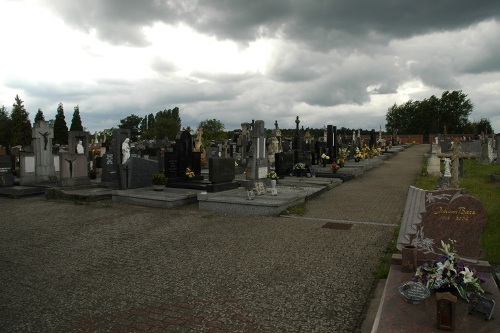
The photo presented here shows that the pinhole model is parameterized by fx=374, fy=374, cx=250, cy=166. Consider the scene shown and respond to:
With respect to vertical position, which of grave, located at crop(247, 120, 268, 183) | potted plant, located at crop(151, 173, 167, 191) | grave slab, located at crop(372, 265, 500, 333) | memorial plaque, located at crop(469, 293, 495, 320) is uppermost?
grave, located at crop(247, 120, 268, 183)

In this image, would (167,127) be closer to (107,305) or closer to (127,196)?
(127,196)

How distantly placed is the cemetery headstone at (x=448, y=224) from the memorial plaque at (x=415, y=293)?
1.34 meters

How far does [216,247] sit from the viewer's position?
294 inches

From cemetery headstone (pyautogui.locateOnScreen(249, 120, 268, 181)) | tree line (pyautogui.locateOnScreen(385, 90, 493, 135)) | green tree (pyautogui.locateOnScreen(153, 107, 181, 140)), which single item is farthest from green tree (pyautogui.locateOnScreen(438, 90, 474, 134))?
cemetery headstone (pyautogui.locateOnScreen(249, 120, 268, 181))

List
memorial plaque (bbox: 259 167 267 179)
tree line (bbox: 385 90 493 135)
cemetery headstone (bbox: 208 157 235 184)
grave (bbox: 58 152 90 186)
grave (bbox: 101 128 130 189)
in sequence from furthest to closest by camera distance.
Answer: tree line (bbox: 385 90 493 135), grave (bbox: 101 128 130 189), grave (bbox: 58 152 90 186), memorial plaque (bbox: 259 167 267 179), cemetery headstone (bbox: 208 157 235 184)

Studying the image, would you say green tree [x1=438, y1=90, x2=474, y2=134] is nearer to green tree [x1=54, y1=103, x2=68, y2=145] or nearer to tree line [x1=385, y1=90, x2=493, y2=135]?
tree line [x1=385, y1=90, x2=493, y2=135]

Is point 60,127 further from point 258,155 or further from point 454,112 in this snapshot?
point 454,112

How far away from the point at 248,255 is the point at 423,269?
10.7 ft

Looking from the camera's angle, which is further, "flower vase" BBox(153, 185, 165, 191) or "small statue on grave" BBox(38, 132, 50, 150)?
"small statue on grave" BBox(38, 132, 50, 150)

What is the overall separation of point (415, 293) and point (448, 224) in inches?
66.4

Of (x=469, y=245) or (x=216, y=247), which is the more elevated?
(x=469, y=245)

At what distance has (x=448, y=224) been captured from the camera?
5422 millimetres

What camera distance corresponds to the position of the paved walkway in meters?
4.47

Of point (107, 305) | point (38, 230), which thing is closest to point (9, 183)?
point (38, 230)
